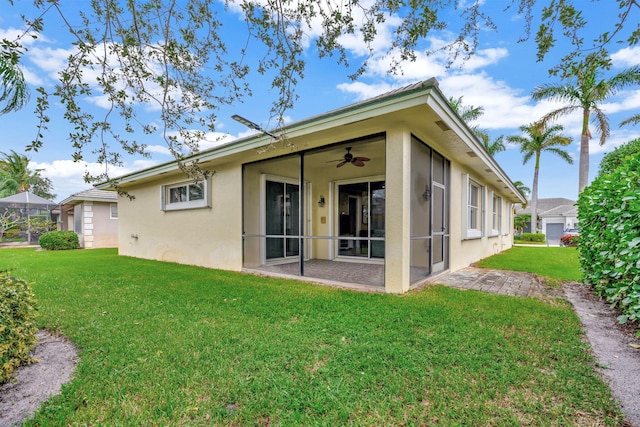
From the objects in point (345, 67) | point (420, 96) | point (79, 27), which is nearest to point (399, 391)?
point (345, 67)

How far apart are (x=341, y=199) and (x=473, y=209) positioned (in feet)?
12.9

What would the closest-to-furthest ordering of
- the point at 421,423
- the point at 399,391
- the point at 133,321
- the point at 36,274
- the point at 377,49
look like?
the point at 421,423 < the point at 399,391 < the point at 377,49 < the point at 133,321 < the point at 36,274

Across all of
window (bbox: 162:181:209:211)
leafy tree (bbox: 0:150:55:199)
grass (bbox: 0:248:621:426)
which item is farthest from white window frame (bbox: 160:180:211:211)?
leafy tree (bbox: 0:150:55:199)

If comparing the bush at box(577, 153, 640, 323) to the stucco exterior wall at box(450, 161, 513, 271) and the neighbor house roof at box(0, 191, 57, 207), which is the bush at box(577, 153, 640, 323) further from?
the neighbor house roof at box(0, 191, 57, 207)

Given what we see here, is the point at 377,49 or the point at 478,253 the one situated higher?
the point at 377,49

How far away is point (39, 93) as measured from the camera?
2.21 m

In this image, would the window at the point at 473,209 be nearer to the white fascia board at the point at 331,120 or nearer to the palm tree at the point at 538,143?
the white fascia board at the point at 331,120

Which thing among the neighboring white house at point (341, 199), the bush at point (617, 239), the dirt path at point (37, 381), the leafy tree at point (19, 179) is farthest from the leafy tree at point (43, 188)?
the bush at point (617, 239)

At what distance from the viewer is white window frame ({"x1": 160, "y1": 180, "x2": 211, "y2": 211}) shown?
788 centimetres

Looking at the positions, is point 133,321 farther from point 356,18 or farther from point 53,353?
point 356,18

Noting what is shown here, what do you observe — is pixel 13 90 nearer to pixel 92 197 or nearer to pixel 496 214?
pixel 496 214

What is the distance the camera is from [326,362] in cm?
252

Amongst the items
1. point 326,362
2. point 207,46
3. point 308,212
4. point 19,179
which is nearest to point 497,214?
point 308,212

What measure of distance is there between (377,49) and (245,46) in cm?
139
